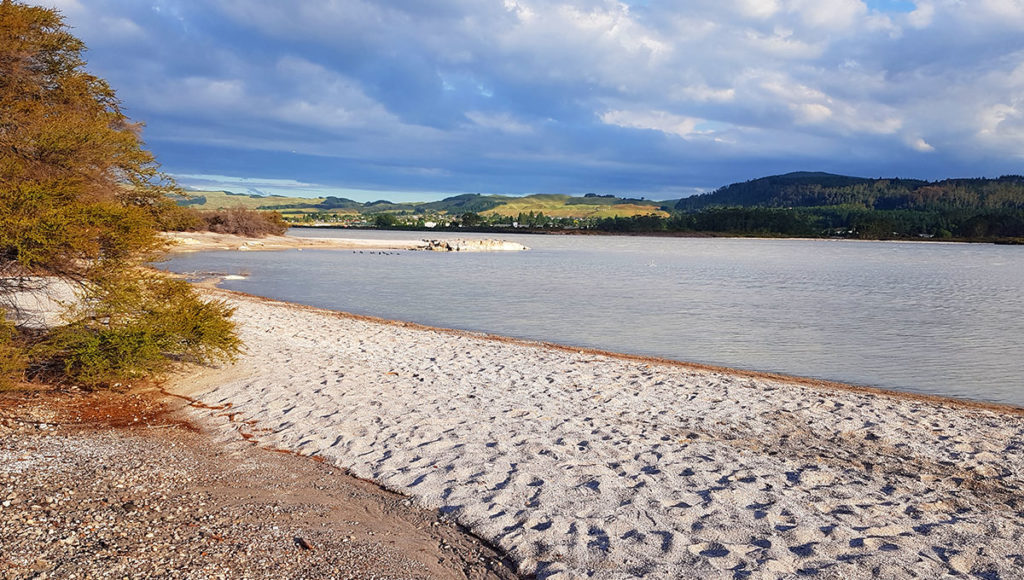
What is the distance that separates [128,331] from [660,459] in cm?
675

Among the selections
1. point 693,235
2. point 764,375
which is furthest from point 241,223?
point 693,235

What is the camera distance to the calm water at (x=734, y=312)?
49.5 ft

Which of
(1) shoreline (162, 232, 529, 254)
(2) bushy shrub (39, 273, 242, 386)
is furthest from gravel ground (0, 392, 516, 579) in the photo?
(1) shoreline (162, 232, 529, 254)

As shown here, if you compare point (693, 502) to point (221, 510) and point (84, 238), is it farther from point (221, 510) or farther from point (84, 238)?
point (84, 238)

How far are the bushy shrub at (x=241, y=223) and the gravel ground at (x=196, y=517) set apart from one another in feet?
234

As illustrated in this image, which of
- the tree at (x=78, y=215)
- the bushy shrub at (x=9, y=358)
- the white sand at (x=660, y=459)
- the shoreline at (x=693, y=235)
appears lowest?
the shoreline at (x=693, y=235)

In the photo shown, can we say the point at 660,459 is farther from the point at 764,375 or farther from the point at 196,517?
the point at 764,375

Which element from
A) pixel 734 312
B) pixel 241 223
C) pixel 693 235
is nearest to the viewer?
pixel 734 312

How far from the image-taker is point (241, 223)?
76.1 metres

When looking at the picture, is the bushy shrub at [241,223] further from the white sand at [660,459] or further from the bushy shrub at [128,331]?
the bushy shrub at [128,331]

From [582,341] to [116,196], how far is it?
10.9 metres

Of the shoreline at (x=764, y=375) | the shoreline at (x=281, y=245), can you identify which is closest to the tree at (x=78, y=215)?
the shoreline at (x=764, y=375)

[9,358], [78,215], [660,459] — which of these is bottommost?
[660,459]

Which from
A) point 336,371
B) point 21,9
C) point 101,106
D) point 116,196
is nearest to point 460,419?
point 336,371
